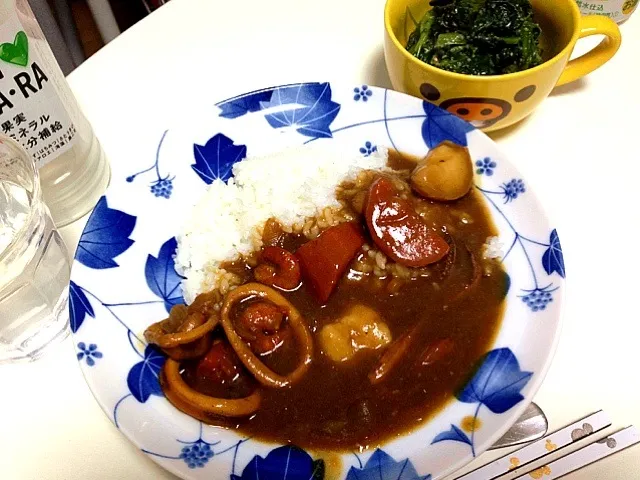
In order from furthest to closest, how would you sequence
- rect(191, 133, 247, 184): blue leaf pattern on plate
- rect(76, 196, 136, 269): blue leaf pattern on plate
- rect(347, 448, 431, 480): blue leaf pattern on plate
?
rect(191, 133, 247, 184): blue leaf pattern on plate
rect(76, 196, 136, 269): blue leaf pattern on plate
rect(347, 448, 431, 480): blue leaf pattern on plate

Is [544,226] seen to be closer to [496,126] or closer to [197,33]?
[496,126]

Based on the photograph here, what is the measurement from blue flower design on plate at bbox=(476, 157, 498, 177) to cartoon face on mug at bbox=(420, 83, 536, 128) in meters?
0.16

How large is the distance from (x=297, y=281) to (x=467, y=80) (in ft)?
2.53

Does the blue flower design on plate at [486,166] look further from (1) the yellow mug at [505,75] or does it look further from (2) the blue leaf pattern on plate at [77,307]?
(2) the blue leaf pattern on plate at [77,307]

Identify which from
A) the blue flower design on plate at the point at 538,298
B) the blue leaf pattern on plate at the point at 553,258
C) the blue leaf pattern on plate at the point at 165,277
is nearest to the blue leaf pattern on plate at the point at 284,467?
the blue leaf pattern on plate at the point at 165,277

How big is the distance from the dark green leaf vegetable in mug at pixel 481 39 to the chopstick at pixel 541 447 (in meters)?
1.06

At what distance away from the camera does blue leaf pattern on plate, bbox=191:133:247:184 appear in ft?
6.21


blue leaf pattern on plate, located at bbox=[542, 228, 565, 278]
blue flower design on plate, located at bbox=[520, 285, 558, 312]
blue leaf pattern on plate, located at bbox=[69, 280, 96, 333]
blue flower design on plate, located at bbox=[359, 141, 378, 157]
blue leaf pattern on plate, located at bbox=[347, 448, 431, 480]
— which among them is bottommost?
blue leaf pattern on plate, located at bbox=[347, 448, 431, 480]

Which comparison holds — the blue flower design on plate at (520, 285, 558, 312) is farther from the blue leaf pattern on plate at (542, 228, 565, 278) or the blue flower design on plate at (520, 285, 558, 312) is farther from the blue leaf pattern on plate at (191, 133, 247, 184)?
the blue leaf pattern on plate at (191, 133, 247, 184)

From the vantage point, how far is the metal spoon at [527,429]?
1352mm

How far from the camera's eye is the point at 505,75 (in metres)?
1.67

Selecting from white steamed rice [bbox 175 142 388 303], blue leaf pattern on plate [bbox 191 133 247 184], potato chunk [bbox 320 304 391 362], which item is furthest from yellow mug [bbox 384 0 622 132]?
potato chunk [bbox 320 304 391 362]

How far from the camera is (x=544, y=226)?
159 cm

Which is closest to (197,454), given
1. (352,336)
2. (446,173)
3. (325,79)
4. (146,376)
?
(146,376)
